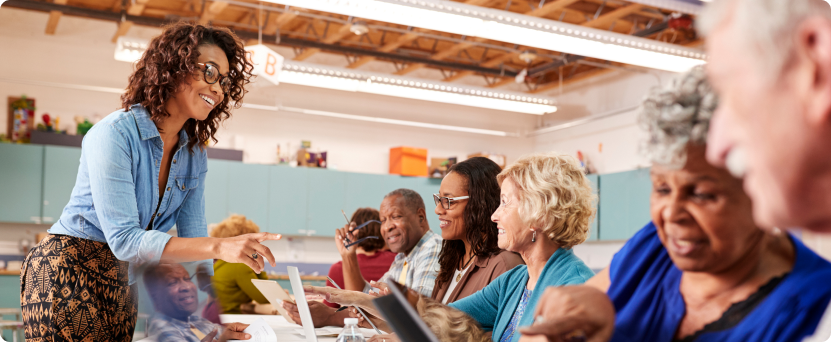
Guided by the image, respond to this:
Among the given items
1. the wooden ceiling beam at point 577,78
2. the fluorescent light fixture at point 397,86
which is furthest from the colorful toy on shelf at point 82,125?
the wooden ceiling beam at point 577,78

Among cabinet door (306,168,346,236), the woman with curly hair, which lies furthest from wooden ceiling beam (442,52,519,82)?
the woman with curly hair

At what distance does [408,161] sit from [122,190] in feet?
21.8

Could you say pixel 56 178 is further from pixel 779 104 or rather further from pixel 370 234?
pixel 779 104

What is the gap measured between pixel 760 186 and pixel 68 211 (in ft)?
5.64

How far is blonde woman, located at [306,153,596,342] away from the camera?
185 centimetres

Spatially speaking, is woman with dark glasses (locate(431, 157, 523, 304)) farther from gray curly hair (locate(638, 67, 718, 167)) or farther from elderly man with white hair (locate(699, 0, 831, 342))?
elderly man with white hair (locate(699, 0, 831, 342))

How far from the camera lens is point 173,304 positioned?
1339mm

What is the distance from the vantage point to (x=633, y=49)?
5094 millimetres

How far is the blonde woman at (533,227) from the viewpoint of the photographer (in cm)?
185

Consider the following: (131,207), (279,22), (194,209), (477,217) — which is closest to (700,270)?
(131,207)

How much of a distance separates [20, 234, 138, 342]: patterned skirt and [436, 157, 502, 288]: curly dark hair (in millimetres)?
1378

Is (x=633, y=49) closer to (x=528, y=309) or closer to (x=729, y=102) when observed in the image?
(x=528, y=309)

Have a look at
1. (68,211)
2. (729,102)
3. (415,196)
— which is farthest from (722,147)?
(415,196)

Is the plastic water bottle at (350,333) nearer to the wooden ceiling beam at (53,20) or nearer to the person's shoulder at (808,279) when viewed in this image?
the person's shoulder at (808,279)
